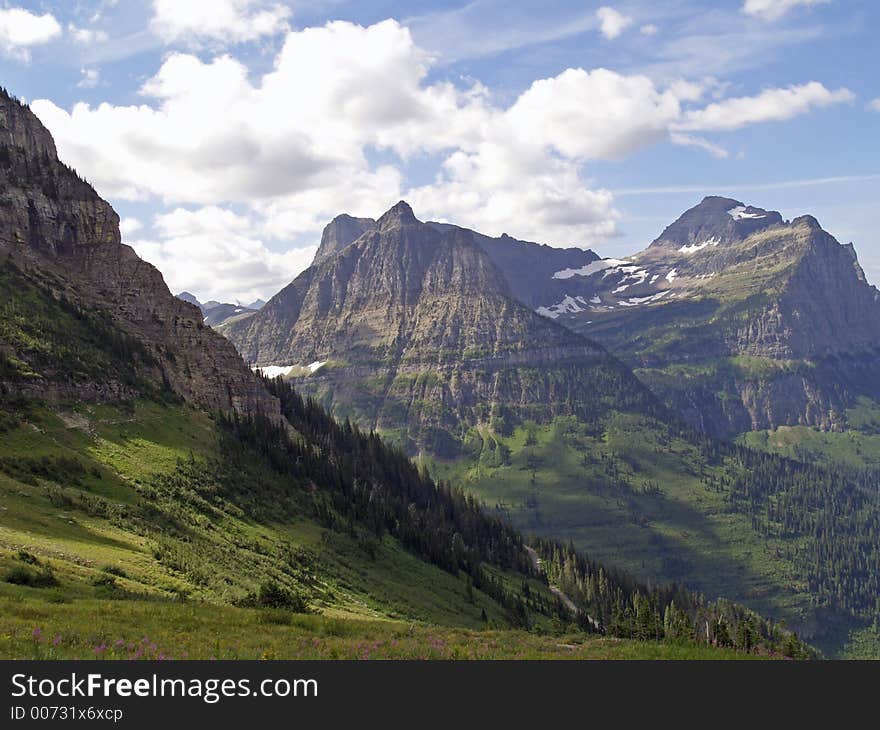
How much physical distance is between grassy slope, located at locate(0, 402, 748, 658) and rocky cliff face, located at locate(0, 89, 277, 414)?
24877 mm

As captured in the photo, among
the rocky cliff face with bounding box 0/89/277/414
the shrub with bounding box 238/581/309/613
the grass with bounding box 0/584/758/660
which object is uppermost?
the rocky cliff face with bounding box 0/89/277/414

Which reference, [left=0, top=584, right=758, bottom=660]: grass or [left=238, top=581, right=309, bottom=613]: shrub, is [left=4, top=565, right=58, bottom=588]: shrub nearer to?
[left=0, top=584, right=758, bottom=660]: grass

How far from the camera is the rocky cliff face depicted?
14862 centimetres

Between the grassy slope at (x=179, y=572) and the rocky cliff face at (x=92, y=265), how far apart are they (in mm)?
24877

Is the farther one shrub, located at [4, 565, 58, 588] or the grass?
shrub, located at [4, 565, 58, 588]

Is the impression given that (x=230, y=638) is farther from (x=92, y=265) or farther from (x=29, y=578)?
(x=92, y=265)

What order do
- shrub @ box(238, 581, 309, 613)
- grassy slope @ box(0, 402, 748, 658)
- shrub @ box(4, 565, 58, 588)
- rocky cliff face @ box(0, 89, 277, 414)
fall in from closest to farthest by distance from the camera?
grassy slope @ box(0, 402, 748, 658)
shrub @ box(4, 565, 58, 588)
shrub @ box(238, 581, 309, 613)
rocky cliff face @ box(0, 89, 277, 414)

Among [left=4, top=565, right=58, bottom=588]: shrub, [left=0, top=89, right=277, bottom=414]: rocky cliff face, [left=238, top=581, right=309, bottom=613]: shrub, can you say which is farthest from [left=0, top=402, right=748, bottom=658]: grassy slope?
[left=0, top=89, right=277, bottom=414]: rocky cliff face

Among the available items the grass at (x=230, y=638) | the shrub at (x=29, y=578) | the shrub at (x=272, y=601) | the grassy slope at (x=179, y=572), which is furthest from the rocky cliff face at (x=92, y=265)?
the grass at (x=230, y=638)

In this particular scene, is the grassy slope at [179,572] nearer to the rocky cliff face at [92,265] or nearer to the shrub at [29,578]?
the shrub at [29,578]

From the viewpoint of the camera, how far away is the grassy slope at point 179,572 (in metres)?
30.8

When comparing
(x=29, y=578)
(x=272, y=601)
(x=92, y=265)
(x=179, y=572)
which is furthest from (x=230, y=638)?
(x=92, y=265)
